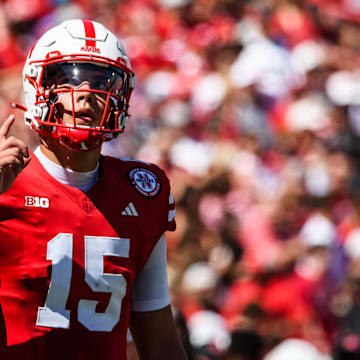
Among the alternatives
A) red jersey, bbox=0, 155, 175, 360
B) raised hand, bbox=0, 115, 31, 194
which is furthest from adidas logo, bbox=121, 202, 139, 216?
raised hand, bbox=0, 115, 31, 194

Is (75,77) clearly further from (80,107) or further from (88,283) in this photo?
(88,283)

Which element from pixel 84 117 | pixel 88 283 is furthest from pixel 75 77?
pixel 88 283

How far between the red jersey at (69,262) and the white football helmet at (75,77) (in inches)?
7.6

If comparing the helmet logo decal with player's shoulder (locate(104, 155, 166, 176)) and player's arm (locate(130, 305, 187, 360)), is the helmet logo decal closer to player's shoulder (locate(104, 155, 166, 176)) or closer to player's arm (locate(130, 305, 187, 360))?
player's shoulder (locate(104, 155, 166, 176))

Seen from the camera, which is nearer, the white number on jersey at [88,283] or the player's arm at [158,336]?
the white number on jersey at [88,283]

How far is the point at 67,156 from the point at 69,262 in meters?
0.41

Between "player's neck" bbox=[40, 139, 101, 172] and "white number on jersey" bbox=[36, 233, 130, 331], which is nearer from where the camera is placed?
"white number on jersey" bbox=[36, 233, 130, 331]

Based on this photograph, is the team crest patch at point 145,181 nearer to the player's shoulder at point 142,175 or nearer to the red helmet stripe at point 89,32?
the player's shoulder at point 142,175

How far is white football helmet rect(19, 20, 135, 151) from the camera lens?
10.6 feet

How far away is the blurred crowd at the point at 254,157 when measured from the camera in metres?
6.46

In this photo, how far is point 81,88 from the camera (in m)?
3.29

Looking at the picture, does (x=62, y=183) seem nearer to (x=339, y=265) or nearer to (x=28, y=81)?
(x=28, y=81)

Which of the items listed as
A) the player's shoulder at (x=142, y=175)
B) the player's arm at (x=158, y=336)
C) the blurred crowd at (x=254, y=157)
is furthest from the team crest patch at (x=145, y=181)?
the blurred crowd at (x=254, y=157)

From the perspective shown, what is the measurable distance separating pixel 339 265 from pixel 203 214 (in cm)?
154
